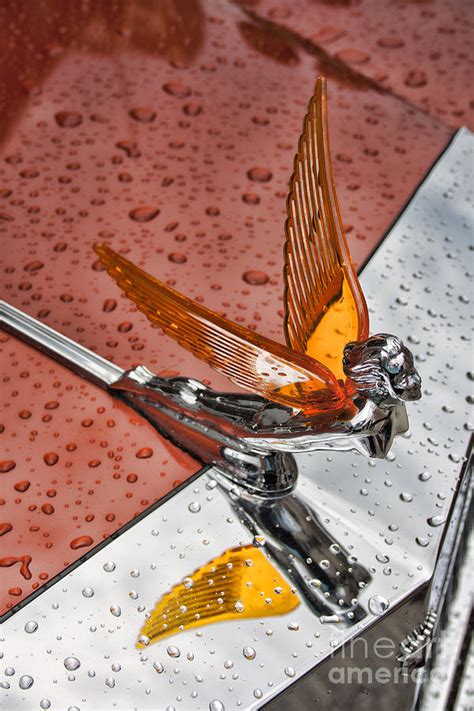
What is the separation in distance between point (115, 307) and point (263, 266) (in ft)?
0.47

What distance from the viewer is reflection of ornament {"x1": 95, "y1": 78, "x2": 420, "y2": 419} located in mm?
591

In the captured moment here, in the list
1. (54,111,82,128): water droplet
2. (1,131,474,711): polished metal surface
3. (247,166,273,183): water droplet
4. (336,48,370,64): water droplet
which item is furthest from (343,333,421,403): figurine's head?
(336,48,370,64): water droplet

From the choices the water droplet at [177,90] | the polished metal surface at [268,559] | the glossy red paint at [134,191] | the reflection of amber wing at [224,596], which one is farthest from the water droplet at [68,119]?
the reflection of amber wing at [224,596]

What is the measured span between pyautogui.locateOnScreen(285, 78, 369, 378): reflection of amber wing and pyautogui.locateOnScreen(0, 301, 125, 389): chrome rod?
17 centimetres

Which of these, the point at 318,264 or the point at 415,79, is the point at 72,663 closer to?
the point at 318,264

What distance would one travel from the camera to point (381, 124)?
40.8 inches

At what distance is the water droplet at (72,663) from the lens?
0.65 metres

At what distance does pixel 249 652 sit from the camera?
0.67 m

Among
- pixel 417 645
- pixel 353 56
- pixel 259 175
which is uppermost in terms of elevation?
pixel 353 56

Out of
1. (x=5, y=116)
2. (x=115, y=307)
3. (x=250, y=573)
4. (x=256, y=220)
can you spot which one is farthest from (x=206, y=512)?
(x=5, y=116)

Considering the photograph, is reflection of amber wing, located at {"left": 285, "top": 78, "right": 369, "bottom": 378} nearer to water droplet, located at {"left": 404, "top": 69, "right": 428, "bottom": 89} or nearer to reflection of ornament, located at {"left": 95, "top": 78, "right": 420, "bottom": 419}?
reflection of ornament, located at {"left": 95, "top": 78, "right": 420, "bottom": 419}

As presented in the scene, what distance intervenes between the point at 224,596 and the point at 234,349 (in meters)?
0.20

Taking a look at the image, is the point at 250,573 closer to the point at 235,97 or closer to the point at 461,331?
the point at 461,331

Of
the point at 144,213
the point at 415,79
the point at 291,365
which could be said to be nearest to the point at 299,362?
the point at 291,365
